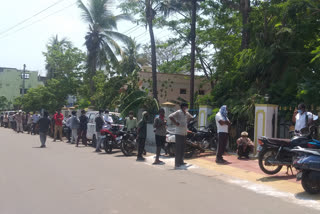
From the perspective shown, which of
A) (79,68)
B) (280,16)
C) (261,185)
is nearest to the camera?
(261,185)

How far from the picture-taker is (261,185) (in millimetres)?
8203

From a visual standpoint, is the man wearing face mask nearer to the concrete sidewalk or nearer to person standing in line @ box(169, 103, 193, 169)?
the concrete sidewalk

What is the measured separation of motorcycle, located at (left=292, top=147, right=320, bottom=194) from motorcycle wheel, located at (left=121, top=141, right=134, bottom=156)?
7452 millimetres

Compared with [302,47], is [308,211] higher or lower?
lower

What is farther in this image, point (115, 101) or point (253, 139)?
point (115, 101)

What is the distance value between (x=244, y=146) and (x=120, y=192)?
6.51 m

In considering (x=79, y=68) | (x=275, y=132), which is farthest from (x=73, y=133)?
(x=79, y=68)

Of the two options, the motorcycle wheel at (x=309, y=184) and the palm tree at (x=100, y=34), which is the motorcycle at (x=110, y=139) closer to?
the motorcycle wheel at (x=309, y=184)

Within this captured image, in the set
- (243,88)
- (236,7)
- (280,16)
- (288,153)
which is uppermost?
(236,7)

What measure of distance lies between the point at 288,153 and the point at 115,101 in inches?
660

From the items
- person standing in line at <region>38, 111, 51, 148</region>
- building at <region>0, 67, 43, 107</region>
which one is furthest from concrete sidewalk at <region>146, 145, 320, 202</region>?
building at <region>0, 67, 43, 107</region>

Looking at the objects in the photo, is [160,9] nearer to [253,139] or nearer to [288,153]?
[253,139]

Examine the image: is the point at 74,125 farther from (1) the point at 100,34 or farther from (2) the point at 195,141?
(1) the point at 100,34

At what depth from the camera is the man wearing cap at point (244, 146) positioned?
40.1 ft
